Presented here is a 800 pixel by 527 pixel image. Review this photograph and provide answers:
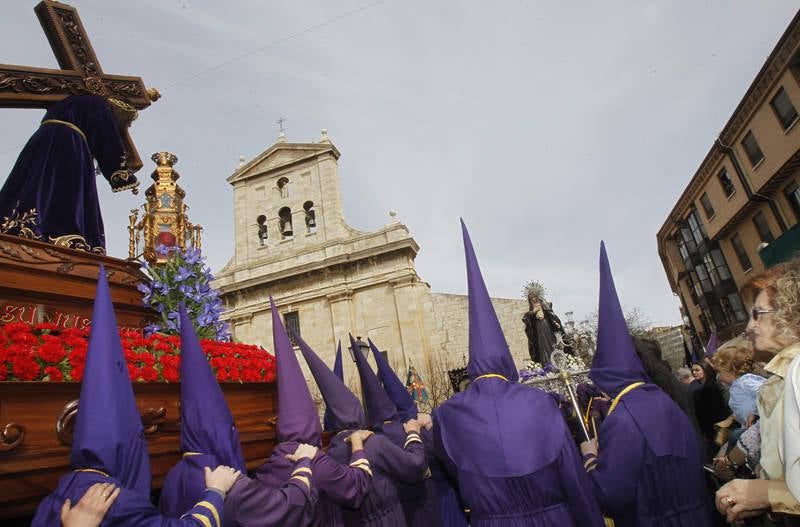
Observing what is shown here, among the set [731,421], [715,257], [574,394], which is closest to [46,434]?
[731,421]

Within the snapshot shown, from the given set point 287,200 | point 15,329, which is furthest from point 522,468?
point 287,200

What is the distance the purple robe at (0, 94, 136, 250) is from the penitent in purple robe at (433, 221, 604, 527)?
3.79 m

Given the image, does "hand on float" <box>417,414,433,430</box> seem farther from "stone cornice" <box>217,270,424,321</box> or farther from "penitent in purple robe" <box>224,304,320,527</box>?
"stone cornice" <box>217,270,424,321</box>

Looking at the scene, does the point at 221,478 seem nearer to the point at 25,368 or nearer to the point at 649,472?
the point at 25,368

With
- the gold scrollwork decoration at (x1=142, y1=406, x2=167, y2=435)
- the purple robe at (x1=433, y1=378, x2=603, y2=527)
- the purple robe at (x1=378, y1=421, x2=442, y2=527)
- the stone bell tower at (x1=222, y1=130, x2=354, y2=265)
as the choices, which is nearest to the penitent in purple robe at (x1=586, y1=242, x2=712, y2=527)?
the purple robe at (x1=433, y1=378, x2=603, y2=527)

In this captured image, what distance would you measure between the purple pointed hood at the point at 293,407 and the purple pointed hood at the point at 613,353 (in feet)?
6.70

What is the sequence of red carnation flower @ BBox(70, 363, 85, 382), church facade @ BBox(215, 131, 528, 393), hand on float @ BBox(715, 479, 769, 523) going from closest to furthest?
hand on float @ BBox(715, 479, 769, 523) < red carnation flower @ BBox(70, 363, 85, 382) < church facade @ BBox(215, 131, 528, 393)

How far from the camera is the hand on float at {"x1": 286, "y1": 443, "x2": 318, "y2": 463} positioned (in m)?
3.06

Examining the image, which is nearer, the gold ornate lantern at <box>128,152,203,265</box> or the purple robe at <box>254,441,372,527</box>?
the purple robe at <box>254,441,372,527</box>

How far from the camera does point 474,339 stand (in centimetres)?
336

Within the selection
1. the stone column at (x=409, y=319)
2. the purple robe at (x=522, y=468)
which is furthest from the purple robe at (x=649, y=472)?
the stone column at (x=409, y=319)

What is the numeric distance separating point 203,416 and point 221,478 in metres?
0.37

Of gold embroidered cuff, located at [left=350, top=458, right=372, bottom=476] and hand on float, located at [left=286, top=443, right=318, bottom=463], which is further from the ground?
hand on float, located at [left=286, top=443, right=318, bottom=463]

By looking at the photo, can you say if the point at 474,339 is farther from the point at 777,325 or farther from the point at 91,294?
the point at 91,294
